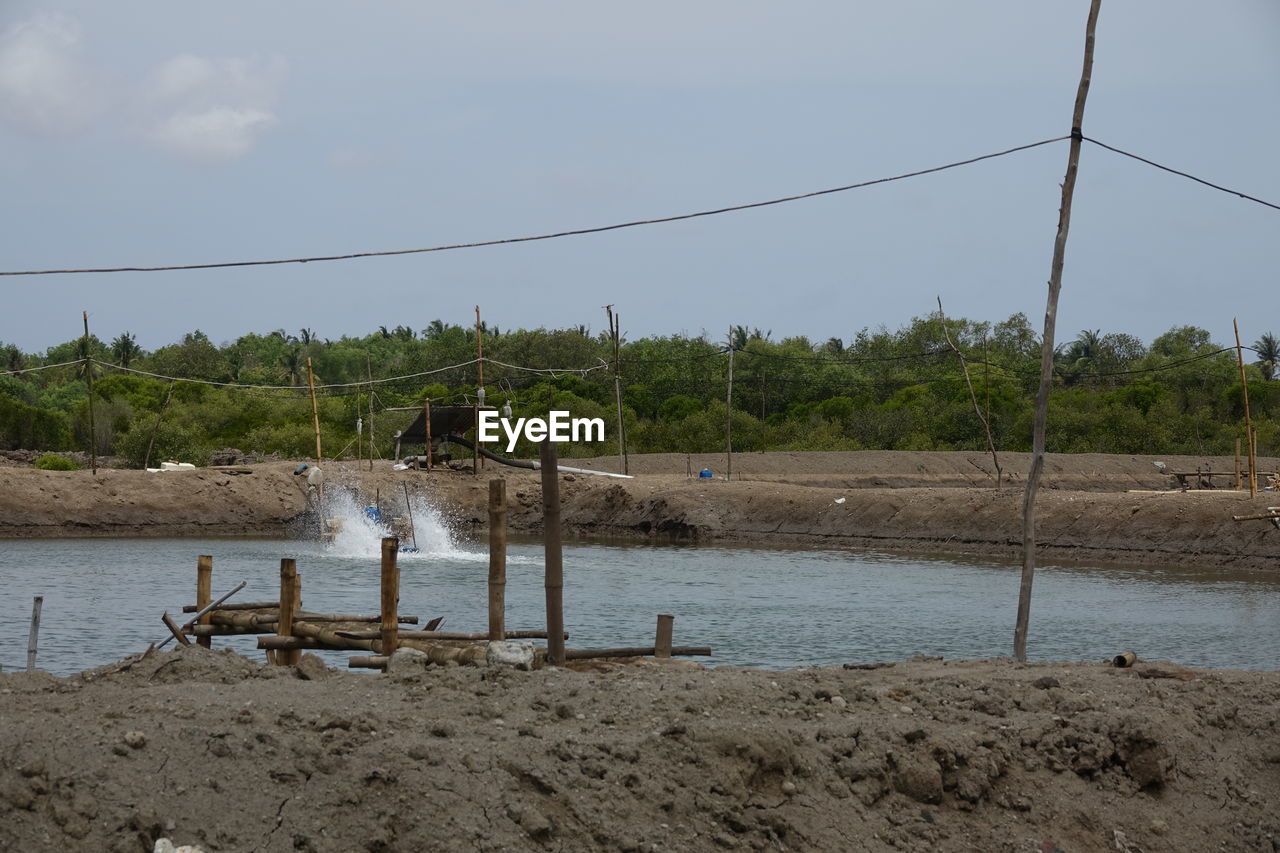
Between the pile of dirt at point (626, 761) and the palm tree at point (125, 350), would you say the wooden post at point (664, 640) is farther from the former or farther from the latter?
the palm tree at point (125, 350)

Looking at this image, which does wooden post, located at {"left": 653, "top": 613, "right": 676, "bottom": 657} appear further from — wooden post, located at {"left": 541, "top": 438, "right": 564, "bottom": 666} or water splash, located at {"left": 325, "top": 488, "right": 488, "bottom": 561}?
water splash, located at {"left": 325, "top": 488, "right": 488, "bottom": 561}

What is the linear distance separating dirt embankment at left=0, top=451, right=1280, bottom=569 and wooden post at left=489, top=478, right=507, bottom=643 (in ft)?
83.0

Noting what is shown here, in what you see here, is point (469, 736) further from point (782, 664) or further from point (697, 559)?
point (697, 559)

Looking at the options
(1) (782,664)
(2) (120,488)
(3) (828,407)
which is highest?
(3) (828,407)

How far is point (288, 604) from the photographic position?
491 inches

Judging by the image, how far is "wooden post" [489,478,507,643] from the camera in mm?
11516

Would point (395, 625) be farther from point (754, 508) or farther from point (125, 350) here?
point (125, 350)

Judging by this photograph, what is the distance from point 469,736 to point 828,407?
5940 centimetres

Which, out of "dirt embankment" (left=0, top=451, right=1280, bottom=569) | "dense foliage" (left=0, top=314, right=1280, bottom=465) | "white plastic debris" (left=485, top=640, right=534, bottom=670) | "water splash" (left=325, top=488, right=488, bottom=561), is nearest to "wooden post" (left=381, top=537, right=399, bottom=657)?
"white plastic debris" (left=485, top=640, right=534, bottom=670)

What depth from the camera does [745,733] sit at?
327 inches

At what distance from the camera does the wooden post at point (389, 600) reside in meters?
11.8

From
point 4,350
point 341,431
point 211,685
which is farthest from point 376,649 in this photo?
point 4,350

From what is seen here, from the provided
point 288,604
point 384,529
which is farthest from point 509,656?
point 384,529

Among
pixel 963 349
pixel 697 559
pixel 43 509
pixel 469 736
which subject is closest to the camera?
pixel 469 736
